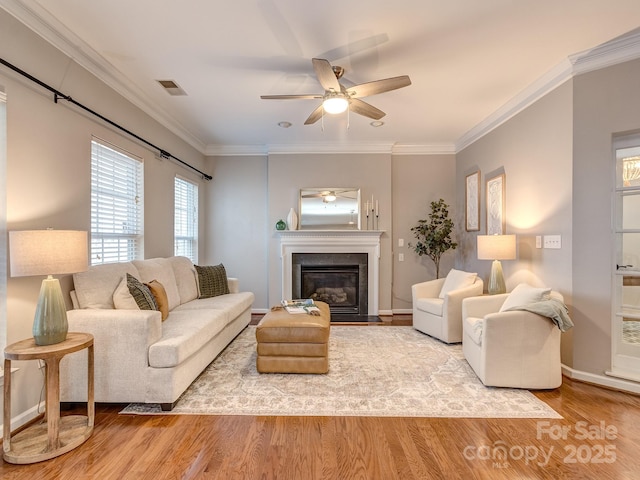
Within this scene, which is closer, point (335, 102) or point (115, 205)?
point (335, 102)

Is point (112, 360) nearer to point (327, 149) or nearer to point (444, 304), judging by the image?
point (444, 304)

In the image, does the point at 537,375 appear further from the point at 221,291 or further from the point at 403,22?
the point at 221,291

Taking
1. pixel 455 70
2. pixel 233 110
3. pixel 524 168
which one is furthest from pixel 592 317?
pixel 233 110

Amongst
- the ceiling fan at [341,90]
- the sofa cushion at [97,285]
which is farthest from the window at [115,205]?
the ceiling fan at [341,90]

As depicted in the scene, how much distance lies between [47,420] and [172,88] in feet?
9.83

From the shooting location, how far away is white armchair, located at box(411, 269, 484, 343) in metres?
3.79

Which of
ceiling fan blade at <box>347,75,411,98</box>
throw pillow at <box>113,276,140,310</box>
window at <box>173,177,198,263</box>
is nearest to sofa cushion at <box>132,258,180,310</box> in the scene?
throw pillow at <box>113,276,140,310</box>

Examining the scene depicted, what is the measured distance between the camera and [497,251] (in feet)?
11.5

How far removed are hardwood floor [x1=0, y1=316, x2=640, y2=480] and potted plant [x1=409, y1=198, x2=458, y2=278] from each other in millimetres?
2918

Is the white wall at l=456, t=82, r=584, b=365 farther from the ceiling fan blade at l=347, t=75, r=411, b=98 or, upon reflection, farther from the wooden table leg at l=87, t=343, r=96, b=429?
the wooden table leg at l=87, t=343, r=96, b=429

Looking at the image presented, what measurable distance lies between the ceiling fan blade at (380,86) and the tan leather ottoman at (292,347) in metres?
2.02

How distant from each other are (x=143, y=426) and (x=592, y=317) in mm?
3560

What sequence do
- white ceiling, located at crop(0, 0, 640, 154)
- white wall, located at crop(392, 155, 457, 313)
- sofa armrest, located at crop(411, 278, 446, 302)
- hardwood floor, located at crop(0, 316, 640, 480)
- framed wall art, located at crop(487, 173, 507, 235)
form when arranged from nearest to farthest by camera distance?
hardwood floor, located at crop(0, 316, 640, 480), white ceiling, located at crop(0, 0, 640, 154), framed wall art, located at crop(487, 173, 507, 235), sofa armrest, located at crop(411, 278, 446, 302), white wall, located at crop(392, 155, 457, 313)

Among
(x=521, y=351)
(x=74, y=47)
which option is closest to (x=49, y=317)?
(x=74, y=47)
